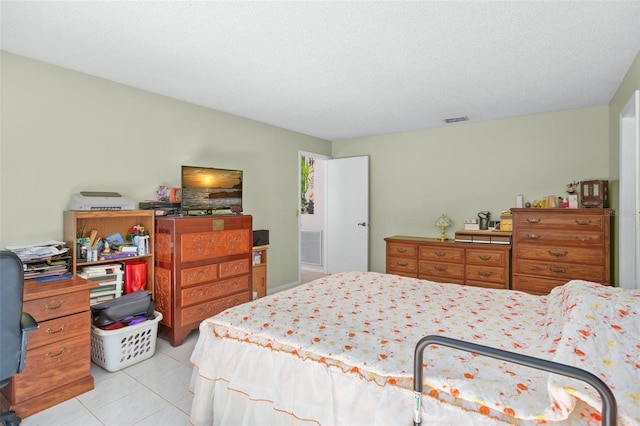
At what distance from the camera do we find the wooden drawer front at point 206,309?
3.03m

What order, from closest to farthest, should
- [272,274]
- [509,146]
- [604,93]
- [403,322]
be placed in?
[403,322], [604,93], [509,146], [272,274]

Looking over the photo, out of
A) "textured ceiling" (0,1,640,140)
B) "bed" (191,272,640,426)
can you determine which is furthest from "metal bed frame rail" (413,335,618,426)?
"textured ceiling" (0,1,640,140)

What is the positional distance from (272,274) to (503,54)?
3.69 meters

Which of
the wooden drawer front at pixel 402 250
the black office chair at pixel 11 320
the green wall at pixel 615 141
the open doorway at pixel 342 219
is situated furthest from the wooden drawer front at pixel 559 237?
the black office chair at pixel 11 320

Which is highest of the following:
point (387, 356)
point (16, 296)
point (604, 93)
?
point (604, 93)

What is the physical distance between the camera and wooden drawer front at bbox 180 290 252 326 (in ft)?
9.93

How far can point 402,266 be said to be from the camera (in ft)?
14.9

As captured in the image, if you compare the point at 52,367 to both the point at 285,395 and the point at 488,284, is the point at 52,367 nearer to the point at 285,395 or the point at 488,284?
the point at 285,395

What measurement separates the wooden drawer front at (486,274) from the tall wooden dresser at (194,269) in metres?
2.77

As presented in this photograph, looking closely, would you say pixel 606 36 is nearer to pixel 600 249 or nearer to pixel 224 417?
pixel 600 249

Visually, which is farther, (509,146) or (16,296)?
(509,146)

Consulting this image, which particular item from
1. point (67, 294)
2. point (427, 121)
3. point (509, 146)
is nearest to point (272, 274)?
point (67, 294)

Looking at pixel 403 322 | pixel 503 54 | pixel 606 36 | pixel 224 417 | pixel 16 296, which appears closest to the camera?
pixel 16 296

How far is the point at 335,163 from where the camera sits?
5668 mm
